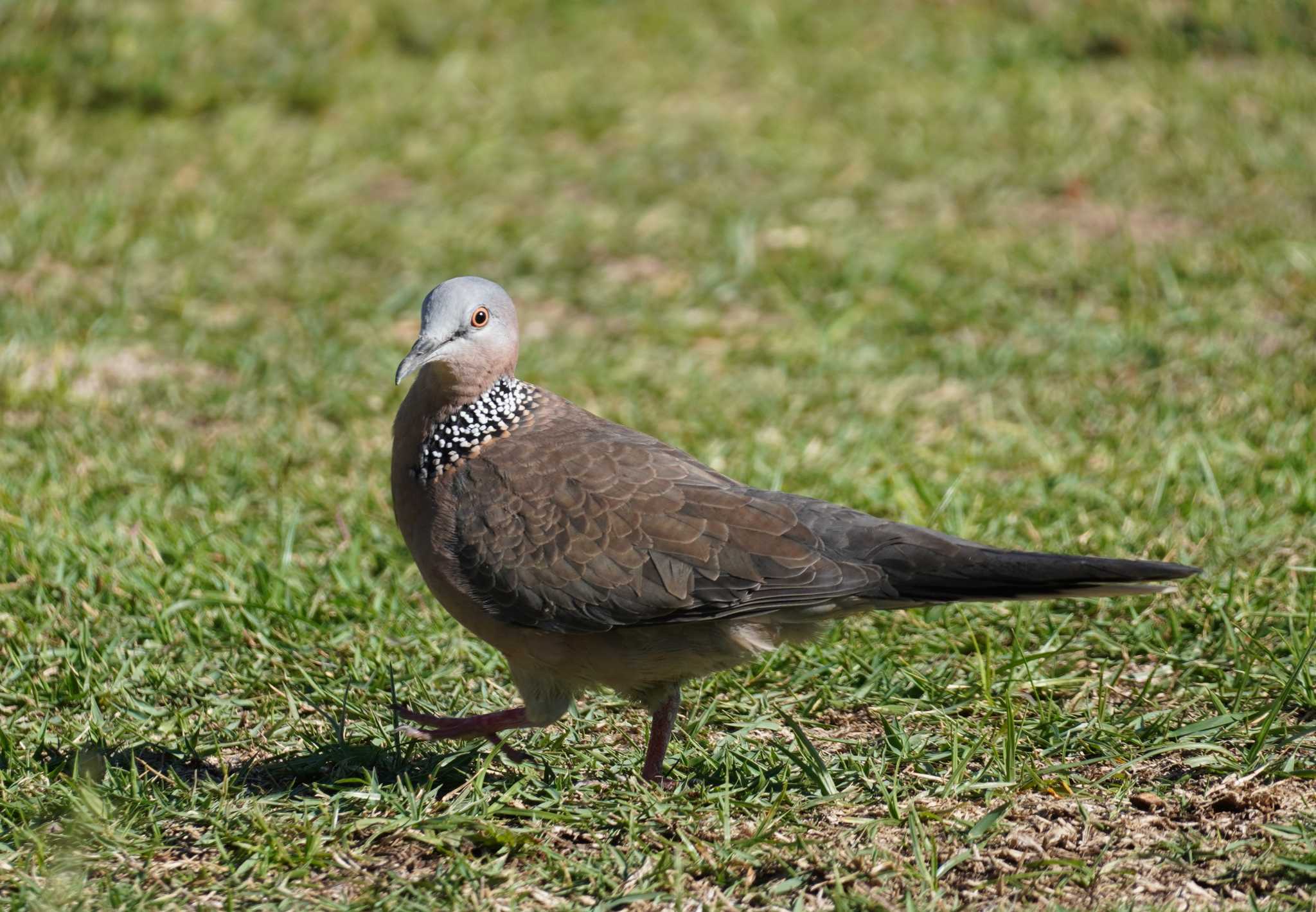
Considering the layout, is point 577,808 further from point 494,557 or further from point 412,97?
point 412,97

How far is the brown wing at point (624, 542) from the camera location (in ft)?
10.8

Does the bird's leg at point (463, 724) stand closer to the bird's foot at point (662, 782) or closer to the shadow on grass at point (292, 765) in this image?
the shadow on grass at point (292, 765)

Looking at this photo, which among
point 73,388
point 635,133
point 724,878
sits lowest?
point 724,878

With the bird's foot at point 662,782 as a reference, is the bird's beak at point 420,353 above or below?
above

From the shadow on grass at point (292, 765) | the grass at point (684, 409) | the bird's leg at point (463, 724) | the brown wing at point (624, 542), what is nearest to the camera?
the grass at point (684, 409)

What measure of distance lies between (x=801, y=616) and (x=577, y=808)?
0.68m

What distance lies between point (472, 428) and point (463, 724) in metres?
0.74

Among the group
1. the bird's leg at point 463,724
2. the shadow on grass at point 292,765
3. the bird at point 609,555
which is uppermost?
the bird at point 609,555

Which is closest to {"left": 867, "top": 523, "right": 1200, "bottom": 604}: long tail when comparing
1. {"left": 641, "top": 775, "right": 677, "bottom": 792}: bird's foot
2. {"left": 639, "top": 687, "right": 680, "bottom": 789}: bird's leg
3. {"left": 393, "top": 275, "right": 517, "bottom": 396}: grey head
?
{"left": 639, "top": 687, "right": 680, "bottom": 789}: bird's leg

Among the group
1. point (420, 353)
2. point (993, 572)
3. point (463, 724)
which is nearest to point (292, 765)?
point (463, 724)

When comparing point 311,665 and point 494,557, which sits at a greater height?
point 494,557

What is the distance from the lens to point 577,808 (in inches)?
130

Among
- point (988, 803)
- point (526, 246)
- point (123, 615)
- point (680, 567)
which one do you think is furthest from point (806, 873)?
point (526, 246)

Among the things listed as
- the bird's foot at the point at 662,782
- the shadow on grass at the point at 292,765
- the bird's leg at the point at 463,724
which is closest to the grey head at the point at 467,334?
the bird's leg at the point at 463,724
